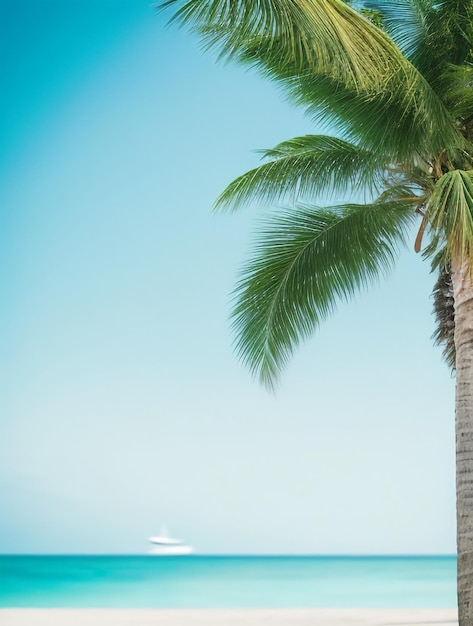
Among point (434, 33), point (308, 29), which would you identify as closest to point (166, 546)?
point (434, 33)

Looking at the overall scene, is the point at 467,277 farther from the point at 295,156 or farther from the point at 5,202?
the point at 5,202

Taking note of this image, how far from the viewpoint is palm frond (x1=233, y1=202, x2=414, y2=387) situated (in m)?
6.47

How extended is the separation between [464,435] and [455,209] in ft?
4.57

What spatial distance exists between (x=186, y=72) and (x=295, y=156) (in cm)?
1660

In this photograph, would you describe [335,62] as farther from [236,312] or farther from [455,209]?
[236,312]

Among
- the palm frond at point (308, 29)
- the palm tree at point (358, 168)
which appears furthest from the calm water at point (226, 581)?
the palm frond at point (308, 29)

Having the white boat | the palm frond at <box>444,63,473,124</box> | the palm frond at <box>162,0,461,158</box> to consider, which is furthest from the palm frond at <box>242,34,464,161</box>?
the white boat

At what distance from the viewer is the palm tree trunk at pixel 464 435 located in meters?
5.29

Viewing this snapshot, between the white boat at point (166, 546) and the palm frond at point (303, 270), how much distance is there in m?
27.7

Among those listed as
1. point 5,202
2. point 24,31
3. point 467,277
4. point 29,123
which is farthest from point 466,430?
point 24,31

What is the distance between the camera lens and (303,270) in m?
6.63

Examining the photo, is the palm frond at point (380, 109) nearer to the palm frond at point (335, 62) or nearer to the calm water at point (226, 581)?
the palm frond at point (335, 62)

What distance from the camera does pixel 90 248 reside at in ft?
96.6

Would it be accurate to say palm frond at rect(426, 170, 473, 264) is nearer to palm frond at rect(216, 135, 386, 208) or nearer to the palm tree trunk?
the palm tree trunk
